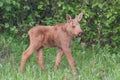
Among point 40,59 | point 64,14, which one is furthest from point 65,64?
point 64,14

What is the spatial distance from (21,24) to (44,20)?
2.02ft

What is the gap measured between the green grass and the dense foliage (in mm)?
345

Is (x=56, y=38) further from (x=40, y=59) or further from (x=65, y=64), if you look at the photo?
(x=65, y=64)

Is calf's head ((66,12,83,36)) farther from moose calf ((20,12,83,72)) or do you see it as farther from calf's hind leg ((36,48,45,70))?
calf's hind leg ((36,48,45,70))

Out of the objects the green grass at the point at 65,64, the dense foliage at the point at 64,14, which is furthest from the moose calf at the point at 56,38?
the dense foliage at the point at 64,14

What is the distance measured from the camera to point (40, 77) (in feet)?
28.5

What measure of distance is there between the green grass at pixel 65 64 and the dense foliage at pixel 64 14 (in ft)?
1.13

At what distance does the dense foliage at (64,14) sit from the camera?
38.6 ft

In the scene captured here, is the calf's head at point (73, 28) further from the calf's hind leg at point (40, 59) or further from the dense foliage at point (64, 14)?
the dense foliage at point (64, 14)

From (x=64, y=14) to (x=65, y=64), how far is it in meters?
2.22

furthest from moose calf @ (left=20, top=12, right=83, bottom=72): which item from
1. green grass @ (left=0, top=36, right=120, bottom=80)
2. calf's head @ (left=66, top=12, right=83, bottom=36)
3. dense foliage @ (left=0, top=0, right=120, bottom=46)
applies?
dense foliage @ (left=0, top=0, right=120, bottom=46)

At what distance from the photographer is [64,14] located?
1234cm

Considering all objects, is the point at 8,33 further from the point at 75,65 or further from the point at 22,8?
the point at 75,65

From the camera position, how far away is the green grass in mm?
8703
